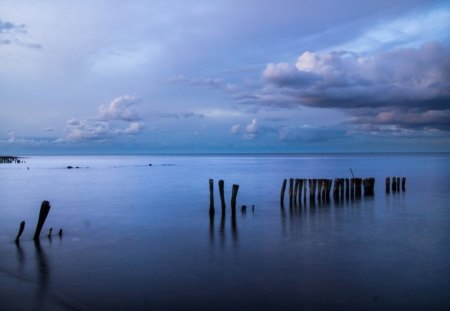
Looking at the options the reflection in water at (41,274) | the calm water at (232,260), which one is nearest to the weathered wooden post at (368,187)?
the calm water at (232,260)

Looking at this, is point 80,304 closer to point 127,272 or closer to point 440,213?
point 127,272

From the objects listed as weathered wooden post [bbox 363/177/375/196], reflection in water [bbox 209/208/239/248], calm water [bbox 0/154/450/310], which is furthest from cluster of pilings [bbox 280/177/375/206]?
reflection in water [bbox 209/208/239/248]

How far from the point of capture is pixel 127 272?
423 inches

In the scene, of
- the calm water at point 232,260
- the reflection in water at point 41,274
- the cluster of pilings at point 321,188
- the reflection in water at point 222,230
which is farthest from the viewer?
the cluster of pilings at point 321,188

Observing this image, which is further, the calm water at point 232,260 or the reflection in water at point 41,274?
the calm water at point 232,260

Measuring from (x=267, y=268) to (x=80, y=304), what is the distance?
16.2 feet

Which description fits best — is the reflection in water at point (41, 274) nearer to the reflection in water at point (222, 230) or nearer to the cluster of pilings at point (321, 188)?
the reflection in water at point (222, 230)

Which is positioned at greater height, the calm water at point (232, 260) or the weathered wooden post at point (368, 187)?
the weathered wooden post at point (368, 187)

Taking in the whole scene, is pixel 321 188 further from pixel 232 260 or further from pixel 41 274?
pixel 41 274

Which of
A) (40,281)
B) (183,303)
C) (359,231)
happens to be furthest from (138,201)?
(183,303)

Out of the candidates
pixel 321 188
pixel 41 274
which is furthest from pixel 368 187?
pixel 41 274

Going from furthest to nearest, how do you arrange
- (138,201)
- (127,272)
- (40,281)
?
(138,201) < (127,272) < (40,281)

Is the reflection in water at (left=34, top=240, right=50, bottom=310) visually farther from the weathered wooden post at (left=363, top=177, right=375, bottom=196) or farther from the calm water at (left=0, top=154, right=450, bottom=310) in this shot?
the weathered wooden post at (left=363, top=177, right=375, bottom=196)

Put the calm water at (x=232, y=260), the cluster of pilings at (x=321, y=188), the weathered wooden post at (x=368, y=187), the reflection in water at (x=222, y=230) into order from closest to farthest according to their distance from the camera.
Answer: the calm water at (x=232, y=260)
the reflection in water at (x=222, y=230)
the cluster of pilings at (x=321, y=188)
the weathered wooden post at (x=368, y=187)
